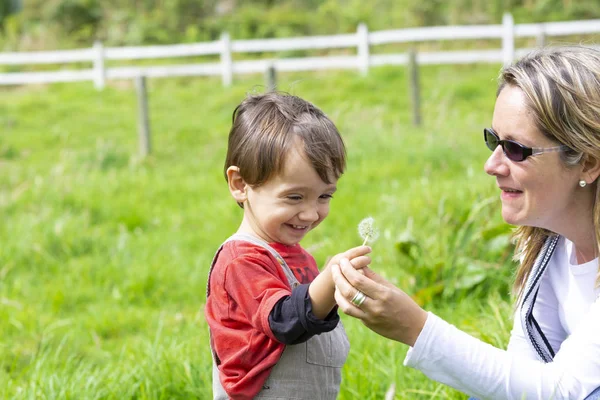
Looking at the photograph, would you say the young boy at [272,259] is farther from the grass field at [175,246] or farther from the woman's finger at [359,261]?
the grass field at [175,246]

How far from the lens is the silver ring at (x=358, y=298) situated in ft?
6.61

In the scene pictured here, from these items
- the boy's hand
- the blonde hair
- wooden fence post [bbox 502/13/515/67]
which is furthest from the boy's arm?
wooden fence post [bbox 502/13/515/67]

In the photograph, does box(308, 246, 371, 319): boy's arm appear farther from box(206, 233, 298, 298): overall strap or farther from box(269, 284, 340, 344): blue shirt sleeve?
box(206, 233, 298, 298): overall strap

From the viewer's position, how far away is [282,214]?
2.31 m

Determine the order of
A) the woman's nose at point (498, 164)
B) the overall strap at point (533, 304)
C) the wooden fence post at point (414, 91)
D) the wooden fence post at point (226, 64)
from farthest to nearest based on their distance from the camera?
1. the wooden fence post at point (226, 64)
2. the wooden fence post at point (414, 91)
3. the overall strap at point (533, 304)
4. the woman's nose at point (498, 164)

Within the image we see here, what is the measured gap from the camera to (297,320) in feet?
6.90

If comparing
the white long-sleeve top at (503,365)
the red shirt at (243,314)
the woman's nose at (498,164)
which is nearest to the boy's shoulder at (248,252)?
the red shirt at (243,314)

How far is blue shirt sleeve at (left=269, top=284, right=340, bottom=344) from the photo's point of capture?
210cm

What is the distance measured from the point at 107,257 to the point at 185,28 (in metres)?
18.8

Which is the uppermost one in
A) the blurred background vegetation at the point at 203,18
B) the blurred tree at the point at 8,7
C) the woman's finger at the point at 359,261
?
the blurred tree at the point at 8,7

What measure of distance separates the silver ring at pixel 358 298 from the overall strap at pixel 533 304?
32.1 inches

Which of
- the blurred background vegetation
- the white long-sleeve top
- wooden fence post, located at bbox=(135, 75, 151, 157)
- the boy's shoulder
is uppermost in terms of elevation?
the blurred background vegetation

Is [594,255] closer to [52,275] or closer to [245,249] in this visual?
[245,249]

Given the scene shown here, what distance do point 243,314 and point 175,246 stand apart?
4092 mm
